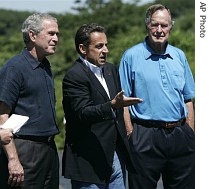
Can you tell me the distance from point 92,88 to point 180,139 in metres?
0.77

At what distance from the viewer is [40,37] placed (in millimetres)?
4469

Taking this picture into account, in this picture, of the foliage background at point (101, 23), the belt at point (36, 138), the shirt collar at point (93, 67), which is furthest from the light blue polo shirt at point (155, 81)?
the foliage background at point (101, 23)

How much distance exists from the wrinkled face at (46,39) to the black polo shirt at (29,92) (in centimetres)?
7

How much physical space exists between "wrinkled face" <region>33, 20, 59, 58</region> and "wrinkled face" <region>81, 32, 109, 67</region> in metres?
0.25

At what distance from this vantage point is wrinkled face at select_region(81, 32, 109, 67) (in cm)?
460

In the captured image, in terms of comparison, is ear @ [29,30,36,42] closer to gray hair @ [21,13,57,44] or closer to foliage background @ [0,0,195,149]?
gray hair @ [21,13,57,44]

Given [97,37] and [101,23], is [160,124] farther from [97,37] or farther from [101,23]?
[101,23]

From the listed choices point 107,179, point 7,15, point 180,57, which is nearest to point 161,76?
point 180,57

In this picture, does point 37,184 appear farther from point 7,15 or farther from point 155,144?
point 7,15

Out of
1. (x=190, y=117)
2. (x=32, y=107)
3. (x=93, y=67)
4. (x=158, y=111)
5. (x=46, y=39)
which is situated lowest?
(x=190, y=117)

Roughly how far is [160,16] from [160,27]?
8cm

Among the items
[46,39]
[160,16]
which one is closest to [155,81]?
[160,16]

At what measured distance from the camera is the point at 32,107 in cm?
439

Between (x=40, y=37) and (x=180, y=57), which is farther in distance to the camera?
(x=180, y=57)
